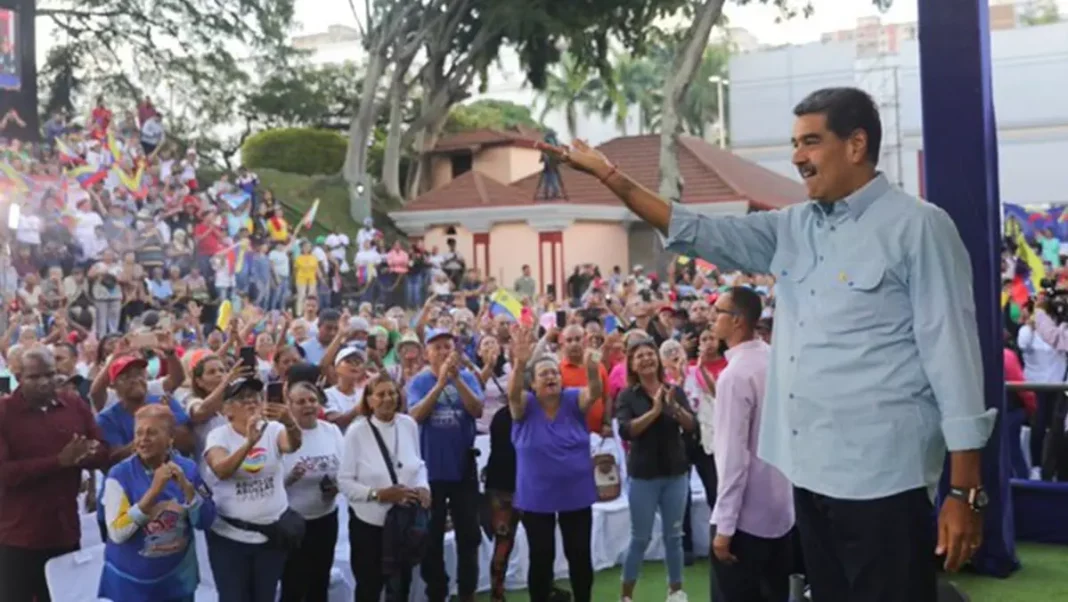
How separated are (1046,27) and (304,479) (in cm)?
3268

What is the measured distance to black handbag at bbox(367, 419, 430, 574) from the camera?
20.8 ft

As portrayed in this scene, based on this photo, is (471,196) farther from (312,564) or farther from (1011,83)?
(312,564)

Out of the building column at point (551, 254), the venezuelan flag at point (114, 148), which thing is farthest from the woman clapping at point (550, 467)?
the building column at point (551, 254)

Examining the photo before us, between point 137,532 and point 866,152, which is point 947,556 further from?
point 137,532

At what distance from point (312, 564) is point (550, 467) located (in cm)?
130

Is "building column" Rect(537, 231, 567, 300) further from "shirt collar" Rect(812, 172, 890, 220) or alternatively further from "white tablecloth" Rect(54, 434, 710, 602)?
"shirt collar" Rect(812, 172, 890, 220)

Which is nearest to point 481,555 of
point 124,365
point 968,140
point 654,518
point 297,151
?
point 654,518

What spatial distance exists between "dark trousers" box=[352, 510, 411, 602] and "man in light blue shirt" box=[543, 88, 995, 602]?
3.92 m

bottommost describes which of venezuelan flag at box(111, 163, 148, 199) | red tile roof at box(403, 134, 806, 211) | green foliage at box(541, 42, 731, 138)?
venezuelan flag at box(111, 163, 148, 199)

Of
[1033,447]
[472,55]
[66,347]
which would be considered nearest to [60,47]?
[472,55]

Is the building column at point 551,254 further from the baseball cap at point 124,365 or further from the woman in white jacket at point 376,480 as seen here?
the baseball cap at point 124,365

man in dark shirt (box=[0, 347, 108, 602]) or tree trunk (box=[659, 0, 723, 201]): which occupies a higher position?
tree trunk (box=[659, 0, 723, 201])

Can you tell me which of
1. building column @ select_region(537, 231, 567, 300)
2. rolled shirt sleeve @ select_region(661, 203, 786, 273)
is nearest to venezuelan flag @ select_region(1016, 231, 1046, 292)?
building column @ select_region(537, 231, 567, 300)

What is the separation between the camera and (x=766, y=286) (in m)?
17.5
